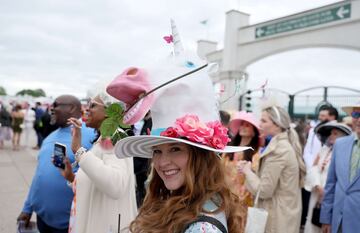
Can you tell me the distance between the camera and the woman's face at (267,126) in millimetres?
3262

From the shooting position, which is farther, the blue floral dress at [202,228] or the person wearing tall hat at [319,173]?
the person wearing tall hat at [319,173]

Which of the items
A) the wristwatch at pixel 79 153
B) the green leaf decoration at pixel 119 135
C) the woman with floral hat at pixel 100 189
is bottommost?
the woman with floral hat at pixel 100 189

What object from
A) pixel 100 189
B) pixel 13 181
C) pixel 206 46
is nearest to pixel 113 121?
pixel 100 189

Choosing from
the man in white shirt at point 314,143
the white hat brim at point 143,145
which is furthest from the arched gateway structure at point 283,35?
the white hat brim at point 143,145

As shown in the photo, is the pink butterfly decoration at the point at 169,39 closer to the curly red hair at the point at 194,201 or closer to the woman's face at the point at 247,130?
the curly red hair at the point at 194,201

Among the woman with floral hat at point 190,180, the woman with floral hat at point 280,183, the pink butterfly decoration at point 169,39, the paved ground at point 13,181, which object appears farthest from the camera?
the paved ground at point 13,181

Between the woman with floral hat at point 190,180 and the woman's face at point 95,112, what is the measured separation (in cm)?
86

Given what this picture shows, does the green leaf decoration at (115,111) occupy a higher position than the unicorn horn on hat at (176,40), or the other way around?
the unicorn horn on hat at (176,40)

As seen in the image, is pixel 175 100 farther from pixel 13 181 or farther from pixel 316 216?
pixel 13 181

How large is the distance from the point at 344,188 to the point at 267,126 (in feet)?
2.98

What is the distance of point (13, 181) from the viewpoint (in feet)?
22.9

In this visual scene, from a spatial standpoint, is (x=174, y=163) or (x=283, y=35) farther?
(x=283, y=35)

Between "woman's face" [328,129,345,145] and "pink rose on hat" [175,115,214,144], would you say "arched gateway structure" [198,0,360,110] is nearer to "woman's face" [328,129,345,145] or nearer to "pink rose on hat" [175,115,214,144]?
"woman's face" [328,129,345,145]

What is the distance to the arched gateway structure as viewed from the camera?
972 cm
